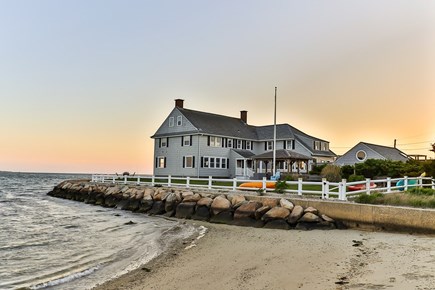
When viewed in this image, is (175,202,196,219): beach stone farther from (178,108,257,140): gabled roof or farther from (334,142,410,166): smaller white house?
(334,142,410,166): smaller white house

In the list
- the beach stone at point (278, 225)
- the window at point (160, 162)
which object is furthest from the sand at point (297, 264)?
the window at point (160, 162)

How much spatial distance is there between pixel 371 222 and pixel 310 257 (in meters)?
4.71

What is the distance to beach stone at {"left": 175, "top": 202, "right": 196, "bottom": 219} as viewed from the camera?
17.9 metres

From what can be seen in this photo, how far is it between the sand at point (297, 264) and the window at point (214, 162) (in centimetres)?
2375

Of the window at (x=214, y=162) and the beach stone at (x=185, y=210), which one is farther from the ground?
the window at (x=214, y=162)

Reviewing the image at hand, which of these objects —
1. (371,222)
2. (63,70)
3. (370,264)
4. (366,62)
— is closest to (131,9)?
(63,70)

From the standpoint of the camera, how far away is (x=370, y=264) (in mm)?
7414

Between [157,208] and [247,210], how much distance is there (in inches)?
285

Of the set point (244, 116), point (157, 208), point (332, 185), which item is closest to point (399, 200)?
point (332, 185)

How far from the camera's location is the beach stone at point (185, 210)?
17.9 m

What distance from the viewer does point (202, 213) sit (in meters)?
17.1

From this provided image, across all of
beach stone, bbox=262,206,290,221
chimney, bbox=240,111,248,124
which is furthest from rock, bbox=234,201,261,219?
chimney, bbox=240,111,248,124

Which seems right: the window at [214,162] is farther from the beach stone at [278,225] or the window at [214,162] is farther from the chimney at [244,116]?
the beach stone at [278,225]

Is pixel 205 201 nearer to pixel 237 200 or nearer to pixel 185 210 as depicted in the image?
pixel 185 210
